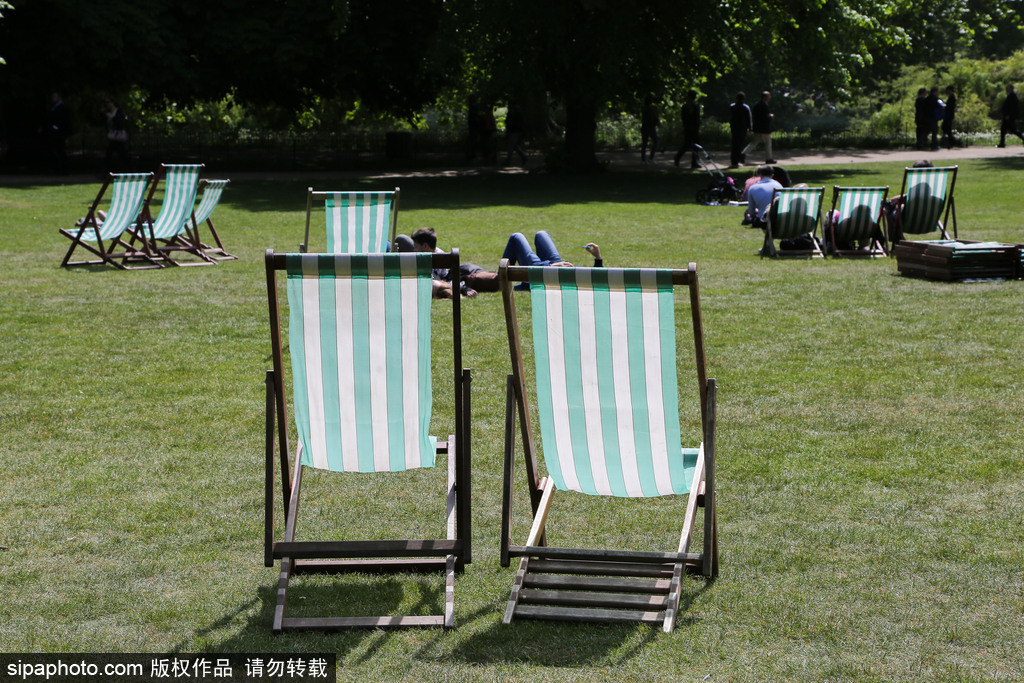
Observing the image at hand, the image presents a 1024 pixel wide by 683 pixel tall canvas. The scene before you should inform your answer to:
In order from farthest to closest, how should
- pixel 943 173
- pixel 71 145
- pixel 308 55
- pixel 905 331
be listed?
1. pixel 71 145
2. pixel 308 55
3. pixel 943 173
4. pixel 905 331

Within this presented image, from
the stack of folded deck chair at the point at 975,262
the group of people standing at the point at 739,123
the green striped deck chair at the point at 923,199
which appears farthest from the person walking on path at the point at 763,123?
the stack of folded deck chair at the point at 975,262

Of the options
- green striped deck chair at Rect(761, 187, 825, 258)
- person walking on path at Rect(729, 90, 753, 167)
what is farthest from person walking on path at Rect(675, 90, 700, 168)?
green striped deck chair at Rect(761, 187, 825, 258)

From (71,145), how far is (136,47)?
28.6ft

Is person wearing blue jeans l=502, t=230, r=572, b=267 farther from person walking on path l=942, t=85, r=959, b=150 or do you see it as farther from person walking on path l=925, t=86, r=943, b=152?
person walking on path l=942, t=85, r=959, b=150

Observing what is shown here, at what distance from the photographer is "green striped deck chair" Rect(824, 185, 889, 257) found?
1323 cm

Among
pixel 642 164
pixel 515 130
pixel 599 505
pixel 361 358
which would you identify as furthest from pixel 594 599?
pixel 642 164

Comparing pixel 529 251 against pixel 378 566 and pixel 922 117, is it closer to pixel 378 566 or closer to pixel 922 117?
pixel 378 566

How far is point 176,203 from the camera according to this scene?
13312mm

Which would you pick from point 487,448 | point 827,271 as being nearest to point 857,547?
point 487,448

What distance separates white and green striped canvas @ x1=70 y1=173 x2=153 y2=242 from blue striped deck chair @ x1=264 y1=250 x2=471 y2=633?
9.10m

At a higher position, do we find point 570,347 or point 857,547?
point 570,347

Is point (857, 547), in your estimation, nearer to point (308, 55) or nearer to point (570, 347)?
point (570, 347)

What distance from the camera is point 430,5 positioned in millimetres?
29250

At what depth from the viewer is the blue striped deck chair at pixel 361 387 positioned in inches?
161
